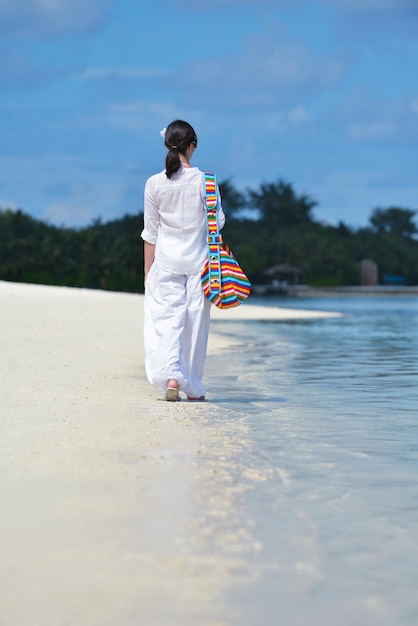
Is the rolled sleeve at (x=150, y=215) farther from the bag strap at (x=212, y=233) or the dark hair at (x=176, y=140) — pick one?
the bag strap at (x=212, y=233)

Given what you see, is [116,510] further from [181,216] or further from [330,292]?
[330,292]

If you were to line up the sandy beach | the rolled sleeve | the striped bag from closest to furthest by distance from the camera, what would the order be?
the sandy beach → the striped bag → the rolled sleeve

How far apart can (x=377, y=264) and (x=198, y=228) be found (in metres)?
74.5

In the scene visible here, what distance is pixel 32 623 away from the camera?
2609mm

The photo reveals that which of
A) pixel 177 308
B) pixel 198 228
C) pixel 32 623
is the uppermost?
pixel 198 228

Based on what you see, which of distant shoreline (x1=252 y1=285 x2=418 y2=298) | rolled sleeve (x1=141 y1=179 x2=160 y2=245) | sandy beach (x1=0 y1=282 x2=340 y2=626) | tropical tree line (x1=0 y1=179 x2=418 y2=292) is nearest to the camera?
sandy beach (x1=0 y1=282 x2=340 y2=626)

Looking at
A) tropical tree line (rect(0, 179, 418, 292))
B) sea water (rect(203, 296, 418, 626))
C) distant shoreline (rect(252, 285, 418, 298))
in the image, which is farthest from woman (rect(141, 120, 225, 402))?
distant shoreline (rect(252, 285, 418, 298))

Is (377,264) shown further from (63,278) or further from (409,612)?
(409,612)

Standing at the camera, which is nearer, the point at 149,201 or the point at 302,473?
the point at 302,473

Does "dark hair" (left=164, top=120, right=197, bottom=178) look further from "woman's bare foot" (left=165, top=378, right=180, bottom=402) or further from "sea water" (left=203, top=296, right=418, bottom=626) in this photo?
"sea water" (left=203, top=296, right=418, bottom=626)

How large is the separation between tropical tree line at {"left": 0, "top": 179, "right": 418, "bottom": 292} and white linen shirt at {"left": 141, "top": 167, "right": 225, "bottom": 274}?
38.6 metres

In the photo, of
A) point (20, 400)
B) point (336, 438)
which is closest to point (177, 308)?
point (20, 400)

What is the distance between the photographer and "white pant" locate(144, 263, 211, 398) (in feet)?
22.1

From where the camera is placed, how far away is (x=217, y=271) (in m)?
6.70
